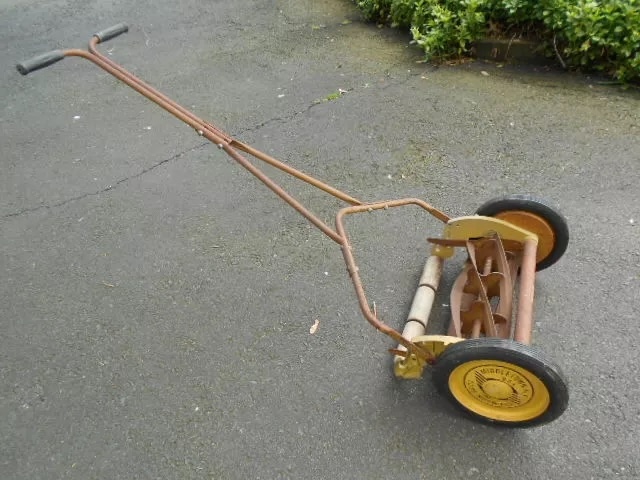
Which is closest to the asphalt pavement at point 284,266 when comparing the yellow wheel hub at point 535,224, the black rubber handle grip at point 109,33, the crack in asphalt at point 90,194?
the crack in asphalt at point 90,194

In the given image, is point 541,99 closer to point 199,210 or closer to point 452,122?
point 452,122

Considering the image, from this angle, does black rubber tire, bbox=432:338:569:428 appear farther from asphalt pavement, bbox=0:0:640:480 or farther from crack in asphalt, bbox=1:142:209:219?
crack in asphalt, bbox=1:142:209:219

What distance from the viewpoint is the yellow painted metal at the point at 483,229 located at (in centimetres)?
240

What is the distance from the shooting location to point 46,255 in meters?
3.40

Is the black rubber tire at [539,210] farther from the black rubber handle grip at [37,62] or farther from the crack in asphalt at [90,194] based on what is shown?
the crack in asphalt at [90,194]

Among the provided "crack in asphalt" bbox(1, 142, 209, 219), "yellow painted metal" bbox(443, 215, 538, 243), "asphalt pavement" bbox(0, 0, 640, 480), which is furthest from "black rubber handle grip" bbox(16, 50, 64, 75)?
"yellow painted metal" bbox(443, 215, 538, 243)

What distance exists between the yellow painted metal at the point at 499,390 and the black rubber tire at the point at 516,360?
0.02 meters

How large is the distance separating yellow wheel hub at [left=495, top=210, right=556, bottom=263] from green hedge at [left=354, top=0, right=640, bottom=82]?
2104 mm

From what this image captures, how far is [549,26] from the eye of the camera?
4.17 metres

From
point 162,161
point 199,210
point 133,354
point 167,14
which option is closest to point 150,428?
point 133,354

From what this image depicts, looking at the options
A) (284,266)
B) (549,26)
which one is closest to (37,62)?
(284,266)

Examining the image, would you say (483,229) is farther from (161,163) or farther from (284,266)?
(161,163)

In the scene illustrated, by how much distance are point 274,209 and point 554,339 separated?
5.94 feet

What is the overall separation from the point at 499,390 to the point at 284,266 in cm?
143
